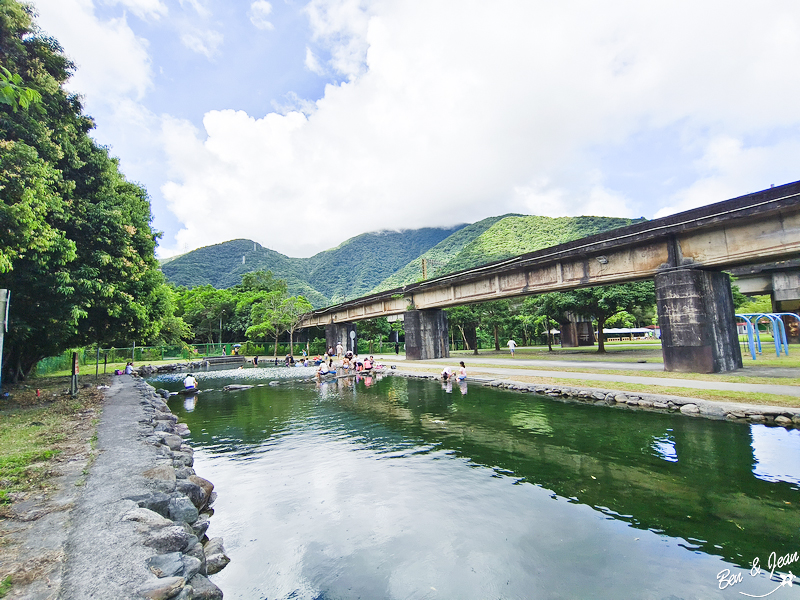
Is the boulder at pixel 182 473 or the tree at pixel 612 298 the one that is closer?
the boulder at pixel 182 473

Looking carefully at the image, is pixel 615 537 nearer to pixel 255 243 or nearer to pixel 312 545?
pixel 312 545

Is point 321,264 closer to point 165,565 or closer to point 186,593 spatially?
point 165,565

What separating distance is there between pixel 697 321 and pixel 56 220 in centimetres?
2478

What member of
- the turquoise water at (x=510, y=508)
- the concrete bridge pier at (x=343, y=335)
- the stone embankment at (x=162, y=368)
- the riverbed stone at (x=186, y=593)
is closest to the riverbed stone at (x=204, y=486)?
the turquoise water at (x=510, y=508)

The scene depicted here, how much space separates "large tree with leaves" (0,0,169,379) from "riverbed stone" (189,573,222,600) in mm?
9473

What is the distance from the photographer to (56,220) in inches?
545

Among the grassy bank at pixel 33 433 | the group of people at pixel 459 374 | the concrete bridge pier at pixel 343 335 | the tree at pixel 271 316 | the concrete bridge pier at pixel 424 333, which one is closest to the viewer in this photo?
the grassy bank at pixel 33 433

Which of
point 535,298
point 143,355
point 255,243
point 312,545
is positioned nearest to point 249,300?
point 143,355

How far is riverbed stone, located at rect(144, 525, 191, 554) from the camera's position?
14.4ft

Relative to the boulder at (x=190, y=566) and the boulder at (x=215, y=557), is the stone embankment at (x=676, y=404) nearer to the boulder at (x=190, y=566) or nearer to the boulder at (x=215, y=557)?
the boulder at (x=215, y=557)

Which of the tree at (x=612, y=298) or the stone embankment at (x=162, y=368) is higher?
the tree at (x=612, y=298)

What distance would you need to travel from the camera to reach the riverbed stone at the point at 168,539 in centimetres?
438

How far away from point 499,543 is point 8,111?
60.2ft

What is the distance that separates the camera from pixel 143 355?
50688 millimetres
